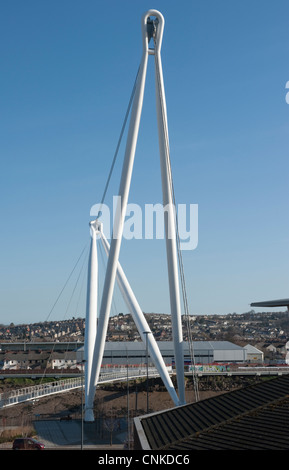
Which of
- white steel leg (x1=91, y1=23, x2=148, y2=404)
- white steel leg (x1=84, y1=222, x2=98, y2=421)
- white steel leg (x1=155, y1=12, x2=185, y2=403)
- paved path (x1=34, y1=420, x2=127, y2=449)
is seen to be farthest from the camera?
white steel leg (x1=84, y1=222, x2=98, y2=421)

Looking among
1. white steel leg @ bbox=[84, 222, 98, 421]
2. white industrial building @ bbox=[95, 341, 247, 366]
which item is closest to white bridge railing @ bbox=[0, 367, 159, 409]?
white steel leg @ bbox=[84, 222, 98, 421]

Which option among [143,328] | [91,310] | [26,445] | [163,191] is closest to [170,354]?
[91,310]

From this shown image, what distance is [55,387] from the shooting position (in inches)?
1874

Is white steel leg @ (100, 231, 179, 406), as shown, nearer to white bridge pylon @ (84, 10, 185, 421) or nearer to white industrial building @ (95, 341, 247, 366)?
white bridge pylon @ (84, 10, 185, 421)

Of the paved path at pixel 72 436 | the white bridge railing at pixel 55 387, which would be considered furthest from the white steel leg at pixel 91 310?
the white bridge railing at pixel 55 387

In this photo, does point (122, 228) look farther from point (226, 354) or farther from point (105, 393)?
point (226, 354)

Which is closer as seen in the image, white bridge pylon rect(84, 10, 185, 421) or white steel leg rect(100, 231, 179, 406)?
white bridge pylon rect(84, 10, 185, 421)

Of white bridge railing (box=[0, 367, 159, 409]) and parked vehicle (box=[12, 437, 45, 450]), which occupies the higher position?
white bridge railing (box=[0, 367, 159, 409])

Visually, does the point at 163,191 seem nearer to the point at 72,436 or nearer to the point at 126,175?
the point at 126,175

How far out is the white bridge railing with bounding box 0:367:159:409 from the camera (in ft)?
139

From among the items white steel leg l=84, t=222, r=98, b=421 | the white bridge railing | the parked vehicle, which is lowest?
the parked vehicle

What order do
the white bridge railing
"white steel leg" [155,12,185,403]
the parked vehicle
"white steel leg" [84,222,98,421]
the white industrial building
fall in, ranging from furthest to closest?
the white industrial building, the white bridge railing, "white steel leg" [84,222,98,421], the parked vehicle, "white steel leg" [155,12,185,403]

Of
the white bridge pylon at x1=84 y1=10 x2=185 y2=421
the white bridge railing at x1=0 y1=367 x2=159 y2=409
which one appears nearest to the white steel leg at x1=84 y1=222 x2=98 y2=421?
the white bridge railing at x1=0 y1=367 x2=159 y2=409
